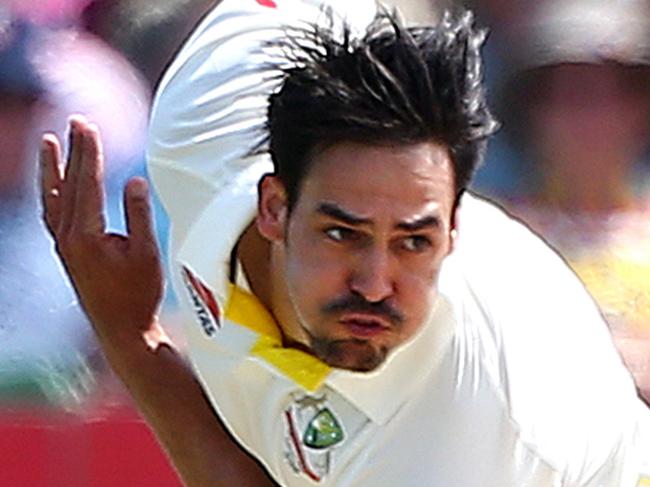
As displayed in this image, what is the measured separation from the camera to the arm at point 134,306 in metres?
1.87

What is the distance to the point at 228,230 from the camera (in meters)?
1.74

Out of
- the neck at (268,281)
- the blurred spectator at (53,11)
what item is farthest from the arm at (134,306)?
the blurred spectator at (53,11)

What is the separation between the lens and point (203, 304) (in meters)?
1.83

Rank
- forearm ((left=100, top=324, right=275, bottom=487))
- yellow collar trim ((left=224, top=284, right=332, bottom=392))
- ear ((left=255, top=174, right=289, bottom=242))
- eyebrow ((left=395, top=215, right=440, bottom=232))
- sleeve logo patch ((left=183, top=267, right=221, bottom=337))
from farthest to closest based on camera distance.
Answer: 1. forearm ((left=100, top=324, right=275, bottom=487))
2. sleeve logo patch ((left=183, top=267, right=221, bottom=337))
3. yellow collar trim ((left=224, top=284, right=332, bottom=392))
4. ear ((left=255, top=174, right=289, bottom=242))
5. eyebrow ((left=395, top=215, right=440, bottom=232))

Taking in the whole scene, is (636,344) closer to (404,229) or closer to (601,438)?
(601,438)

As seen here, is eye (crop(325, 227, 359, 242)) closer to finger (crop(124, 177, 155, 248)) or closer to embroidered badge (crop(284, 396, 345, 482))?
embroidered badge (crop(284, 396, 345, 482))

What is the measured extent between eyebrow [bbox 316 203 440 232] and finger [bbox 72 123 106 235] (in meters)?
0.39

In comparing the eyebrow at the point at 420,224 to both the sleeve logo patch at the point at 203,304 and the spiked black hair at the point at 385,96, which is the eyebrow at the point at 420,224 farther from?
the sleeve logo patch at the point at 203,304

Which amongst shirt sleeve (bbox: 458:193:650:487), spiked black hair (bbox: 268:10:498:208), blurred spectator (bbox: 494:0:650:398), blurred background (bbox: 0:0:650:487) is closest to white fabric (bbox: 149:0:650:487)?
shirt sleeve (bbox: 458:193:650:487)

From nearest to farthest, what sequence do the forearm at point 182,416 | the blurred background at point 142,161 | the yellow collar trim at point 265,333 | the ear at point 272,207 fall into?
the ear at point 272,207, the yellow collar trim at point 265,333, the forearm at point 182,416, the blurred background at point 142,161

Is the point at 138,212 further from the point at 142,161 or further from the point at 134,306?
the point at 142,161

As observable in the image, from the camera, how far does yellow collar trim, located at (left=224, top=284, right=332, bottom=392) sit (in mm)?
1693

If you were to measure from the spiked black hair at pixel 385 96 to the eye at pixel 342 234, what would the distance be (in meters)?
0.06

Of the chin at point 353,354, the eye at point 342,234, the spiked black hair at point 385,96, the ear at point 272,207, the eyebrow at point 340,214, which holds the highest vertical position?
the spiked black hair at point 385,96
